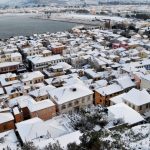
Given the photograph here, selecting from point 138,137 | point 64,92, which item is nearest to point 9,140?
point 64,92

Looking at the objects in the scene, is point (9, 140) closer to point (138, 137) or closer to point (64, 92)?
point (64, 92)

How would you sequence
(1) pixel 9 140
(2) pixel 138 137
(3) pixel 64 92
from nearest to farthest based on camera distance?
(2) pixel 138 137
(1) pixel 9 140
(3) pixel 64 92

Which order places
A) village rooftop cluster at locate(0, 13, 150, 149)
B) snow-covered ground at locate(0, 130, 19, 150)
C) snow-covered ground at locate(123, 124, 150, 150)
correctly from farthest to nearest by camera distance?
village rooftop cluster at locate(0, 13, 150, 149), snow-covered ground at locate(0, 130, 19, 150), snow-covered ground at locate(123, 124, 150, 150)

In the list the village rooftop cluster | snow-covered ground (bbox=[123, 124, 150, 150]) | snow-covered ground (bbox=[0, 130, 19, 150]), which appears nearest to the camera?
snow-covered ground (bbox=[123, 124, 150, 150])

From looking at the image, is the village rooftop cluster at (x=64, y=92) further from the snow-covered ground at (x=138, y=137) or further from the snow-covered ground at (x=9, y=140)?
the snow-covered ground at (x=138, y=137)

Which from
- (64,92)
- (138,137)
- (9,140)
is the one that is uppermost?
(64,92)

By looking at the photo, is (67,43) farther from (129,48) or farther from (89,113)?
(89,113)

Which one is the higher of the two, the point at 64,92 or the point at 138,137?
the point at 64,92

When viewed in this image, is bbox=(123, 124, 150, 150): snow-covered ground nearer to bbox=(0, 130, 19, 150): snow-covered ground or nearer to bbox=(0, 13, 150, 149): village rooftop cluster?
bbox=(0, 13, 150, 149): village rooftop cluster

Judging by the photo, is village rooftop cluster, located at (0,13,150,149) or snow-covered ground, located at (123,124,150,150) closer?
snow-covered ground, located at (123,124,150,150)

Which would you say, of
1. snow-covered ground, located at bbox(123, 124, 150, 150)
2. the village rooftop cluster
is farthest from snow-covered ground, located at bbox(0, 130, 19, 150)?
snow-covered ground, located at bbox(123, 124, 150, 150)

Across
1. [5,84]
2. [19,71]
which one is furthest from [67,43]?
[5,84]
